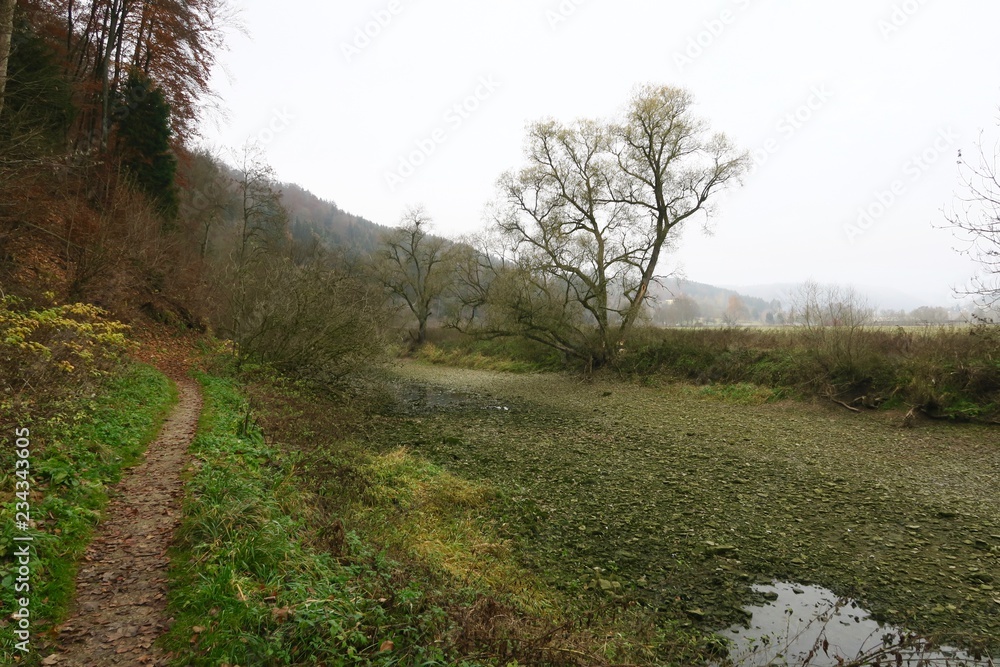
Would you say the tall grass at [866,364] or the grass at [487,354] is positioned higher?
the tall grass at [866,364]

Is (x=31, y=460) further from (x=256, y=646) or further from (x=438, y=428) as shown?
(x=438, y=428)

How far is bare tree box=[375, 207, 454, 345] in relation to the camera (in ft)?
133

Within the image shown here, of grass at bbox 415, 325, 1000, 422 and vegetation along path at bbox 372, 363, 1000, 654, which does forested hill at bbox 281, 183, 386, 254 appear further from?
vegetation along path at bbox 372, 363, 1000, 654

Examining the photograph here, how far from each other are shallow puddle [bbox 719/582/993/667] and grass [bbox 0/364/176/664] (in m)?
5.77

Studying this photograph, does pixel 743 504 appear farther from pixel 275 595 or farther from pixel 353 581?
pixel 275 595

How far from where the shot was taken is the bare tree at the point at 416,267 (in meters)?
40.6

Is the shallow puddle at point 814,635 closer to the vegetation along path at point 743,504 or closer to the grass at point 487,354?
the vegetation along path at point 743,504

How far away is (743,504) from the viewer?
8195 millimetres

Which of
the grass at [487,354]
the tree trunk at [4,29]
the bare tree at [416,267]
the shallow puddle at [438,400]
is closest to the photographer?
the tree trunk at [4,29]

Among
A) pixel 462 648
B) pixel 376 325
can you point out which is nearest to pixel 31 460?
pixel 462 648

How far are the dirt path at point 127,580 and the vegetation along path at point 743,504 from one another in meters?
4.33

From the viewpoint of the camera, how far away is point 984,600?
17.3 ft

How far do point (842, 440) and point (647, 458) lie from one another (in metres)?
5.73

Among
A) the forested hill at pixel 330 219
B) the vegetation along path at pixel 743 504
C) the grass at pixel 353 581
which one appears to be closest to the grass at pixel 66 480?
the grass at pixel 353 581
